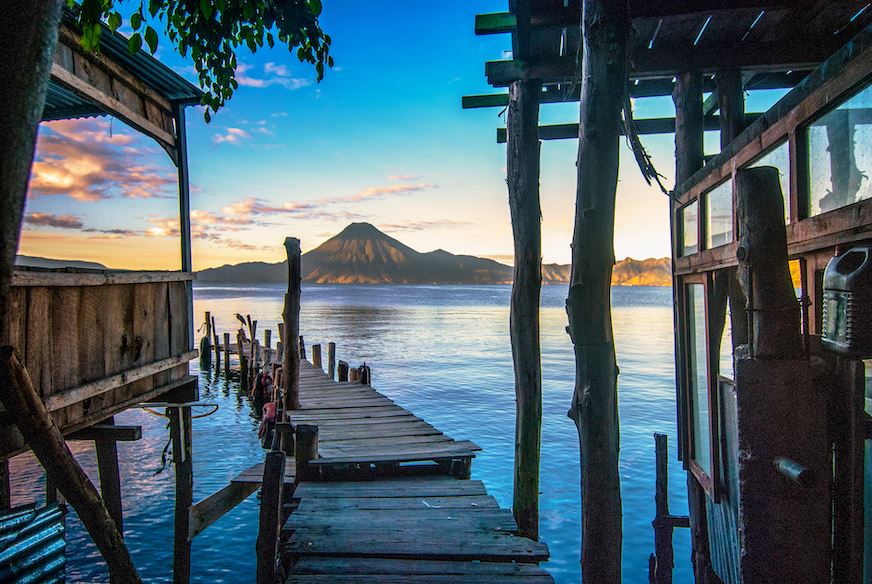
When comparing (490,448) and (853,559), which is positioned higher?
(853,559)

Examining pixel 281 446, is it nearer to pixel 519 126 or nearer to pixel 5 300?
pixel 519 126

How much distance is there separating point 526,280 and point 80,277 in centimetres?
437

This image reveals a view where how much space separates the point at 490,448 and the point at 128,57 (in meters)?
13.0

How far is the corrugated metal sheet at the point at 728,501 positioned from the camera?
477 centimetres

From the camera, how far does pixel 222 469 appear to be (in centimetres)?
1354

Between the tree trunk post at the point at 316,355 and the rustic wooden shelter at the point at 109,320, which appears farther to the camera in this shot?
the tree trunk post at the point at 316,355

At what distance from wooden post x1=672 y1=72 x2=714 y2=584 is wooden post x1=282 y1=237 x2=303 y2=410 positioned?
7.16 meters

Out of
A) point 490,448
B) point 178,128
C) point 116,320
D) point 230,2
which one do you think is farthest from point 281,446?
point 490,448

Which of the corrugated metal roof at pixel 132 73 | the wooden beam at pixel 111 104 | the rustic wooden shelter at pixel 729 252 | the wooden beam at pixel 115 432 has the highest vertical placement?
the corrugated metal roof at pixel 132 73

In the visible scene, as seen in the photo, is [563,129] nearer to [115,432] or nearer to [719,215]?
[719,215]

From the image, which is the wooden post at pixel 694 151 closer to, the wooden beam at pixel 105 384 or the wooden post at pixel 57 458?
the wooden post at pixel 57 458

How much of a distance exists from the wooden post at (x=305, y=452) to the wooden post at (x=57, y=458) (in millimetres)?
2675

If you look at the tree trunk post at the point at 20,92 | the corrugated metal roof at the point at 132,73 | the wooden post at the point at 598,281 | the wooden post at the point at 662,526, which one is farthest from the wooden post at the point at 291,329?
the tree trunk post at the point at 20,92

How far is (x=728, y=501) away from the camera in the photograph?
4867 millimetres
